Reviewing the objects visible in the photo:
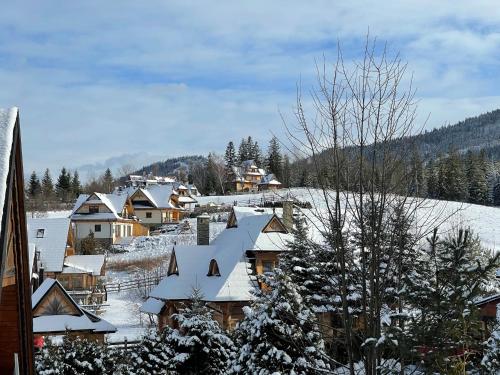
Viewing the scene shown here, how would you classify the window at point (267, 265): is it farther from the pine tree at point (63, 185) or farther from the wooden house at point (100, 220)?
the pine tree at point (63, 185)

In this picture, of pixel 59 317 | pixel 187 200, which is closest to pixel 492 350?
pixel 59 317

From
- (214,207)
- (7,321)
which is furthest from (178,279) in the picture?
(214,207)

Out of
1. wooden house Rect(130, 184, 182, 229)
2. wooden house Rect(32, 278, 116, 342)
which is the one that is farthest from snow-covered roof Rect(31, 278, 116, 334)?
wooden house Rect(130, 184, 182, 229)

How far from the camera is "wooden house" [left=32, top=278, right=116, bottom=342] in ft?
81.1

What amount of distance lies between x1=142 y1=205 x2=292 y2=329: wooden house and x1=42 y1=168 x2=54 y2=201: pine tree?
63.2 metres

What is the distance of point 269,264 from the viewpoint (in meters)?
28.5

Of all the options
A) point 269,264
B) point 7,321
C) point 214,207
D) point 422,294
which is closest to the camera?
point 7,321

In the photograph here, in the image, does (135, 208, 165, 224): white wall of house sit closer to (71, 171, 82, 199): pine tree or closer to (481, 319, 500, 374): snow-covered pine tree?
(71, 171, 82, 199): pine tree

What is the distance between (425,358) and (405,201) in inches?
80.3

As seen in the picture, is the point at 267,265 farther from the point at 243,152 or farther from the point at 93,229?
the point at 243,152

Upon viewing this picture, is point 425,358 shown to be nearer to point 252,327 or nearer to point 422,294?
point 422,294

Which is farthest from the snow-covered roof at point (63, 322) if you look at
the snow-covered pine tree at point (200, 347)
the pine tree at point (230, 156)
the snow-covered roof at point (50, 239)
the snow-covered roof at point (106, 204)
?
the pine tree at point (230, 156)

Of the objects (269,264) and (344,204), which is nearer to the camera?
(344,204)

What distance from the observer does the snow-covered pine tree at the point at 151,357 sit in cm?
1872
